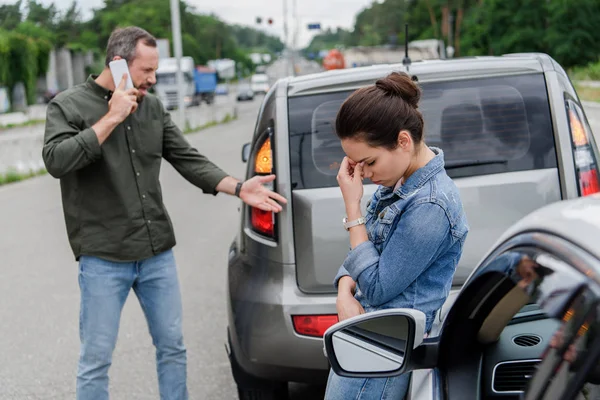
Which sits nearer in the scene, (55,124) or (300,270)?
(55,124)

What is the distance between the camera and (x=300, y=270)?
3797 millimetres

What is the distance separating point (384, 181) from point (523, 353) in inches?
24.1

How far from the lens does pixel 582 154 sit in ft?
12.5

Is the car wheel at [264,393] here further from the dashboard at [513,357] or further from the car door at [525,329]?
the dashboard at [513,357]

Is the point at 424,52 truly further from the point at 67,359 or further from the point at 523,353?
the point at 523,353

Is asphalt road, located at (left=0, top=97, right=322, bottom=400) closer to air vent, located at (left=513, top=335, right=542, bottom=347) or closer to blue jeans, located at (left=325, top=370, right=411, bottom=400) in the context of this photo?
blue jeans, located at (left=325, top=370, right=411, bottom=400)

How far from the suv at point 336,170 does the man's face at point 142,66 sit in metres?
0.64

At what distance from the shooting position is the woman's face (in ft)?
7.55

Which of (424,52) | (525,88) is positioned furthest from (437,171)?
(424,52)

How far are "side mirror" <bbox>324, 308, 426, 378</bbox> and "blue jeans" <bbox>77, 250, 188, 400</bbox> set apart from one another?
1.73 meters

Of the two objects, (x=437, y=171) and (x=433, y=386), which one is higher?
(x=437, y=171)

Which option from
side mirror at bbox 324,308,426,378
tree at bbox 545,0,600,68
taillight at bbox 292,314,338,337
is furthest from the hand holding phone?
tree at bbox 545,0,600,68

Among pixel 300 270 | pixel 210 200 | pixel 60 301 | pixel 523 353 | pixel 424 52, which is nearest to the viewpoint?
pixel 523 353

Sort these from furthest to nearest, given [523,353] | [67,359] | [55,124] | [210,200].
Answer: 1. [210,200]
2. [67,359]
3. [55,124]
4. [523,353]
